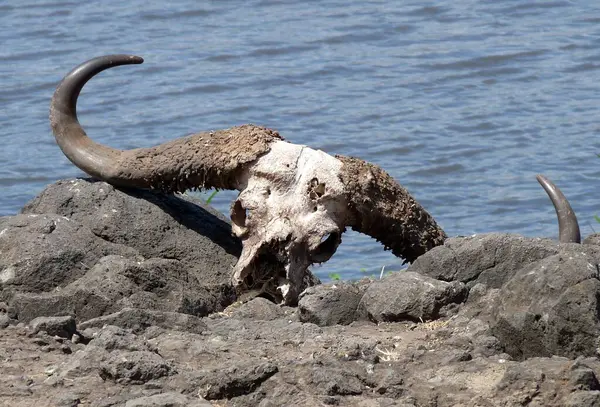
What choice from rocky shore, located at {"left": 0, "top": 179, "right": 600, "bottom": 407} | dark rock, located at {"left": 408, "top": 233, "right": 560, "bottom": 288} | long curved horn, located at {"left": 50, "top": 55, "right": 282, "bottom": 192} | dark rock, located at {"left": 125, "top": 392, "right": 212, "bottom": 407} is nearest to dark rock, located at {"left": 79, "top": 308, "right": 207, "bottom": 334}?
rocky shore, located at {"left": 0, "top": 179, "right": 600, "bottom": 407}

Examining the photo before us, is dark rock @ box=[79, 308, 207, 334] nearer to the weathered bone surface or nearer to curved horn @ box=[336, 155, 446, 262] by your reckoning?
the weathered bone surface

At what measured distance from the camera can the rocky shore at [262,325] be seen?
5.17 meters

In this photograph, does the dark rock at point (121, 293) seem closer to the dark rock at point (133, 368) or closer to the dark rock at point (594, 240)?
the dark rock at point (133, 368)

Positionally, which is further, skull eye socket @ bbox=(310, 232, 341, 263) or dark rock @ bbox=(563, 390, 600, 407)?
skull eye socket @ bbox=(310, 232, 341, 263)

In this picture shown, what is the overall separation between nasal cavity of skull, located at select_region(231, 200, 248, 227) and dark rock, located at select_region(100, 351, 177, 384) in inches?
92.1

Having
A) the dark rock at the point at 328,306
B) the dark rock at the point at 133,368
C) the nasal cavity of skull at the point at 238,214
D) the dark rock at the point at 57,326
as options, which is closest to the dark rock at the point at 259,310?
the dark rock at the point at 328,306

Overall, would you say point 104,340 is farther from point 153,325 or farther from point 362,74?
point 362,74

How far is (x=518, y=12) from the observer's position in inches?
760

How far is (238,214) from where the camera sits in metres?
7.68

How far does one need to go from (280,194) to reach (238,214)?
0.96 feet

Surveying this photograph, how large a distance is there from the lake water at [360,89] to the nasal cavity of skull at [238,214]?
338 cm

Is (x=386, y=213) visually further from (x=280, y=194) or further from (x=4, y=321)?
(x=4, y=321)

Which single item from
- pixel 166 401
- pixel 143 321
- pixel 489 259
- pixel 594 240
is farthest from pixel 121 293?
pixel 594 240

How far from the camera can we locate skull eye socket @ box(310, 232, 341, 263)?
7551 millimetres
